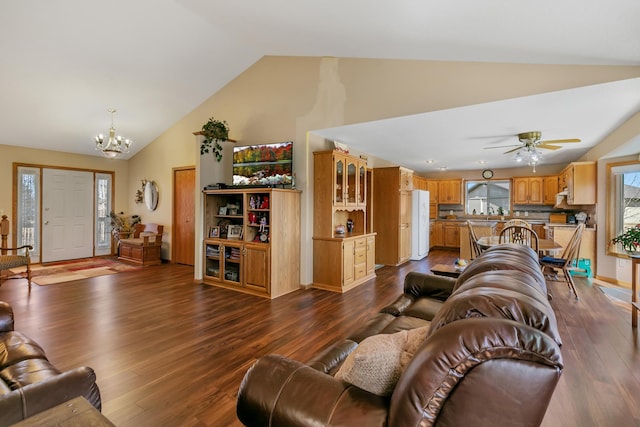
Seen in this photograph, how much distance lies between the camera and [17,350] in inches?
66.2

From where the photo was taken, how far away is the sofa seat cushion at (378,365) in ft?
3.58

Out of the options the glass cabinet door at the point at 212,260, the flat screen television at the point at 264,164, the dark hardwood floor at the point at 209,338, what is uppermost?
the flat screen television at the point at 264,164

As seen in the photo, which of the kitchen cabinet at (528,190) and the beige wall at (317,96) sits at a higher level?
the beige wall at (317,96)

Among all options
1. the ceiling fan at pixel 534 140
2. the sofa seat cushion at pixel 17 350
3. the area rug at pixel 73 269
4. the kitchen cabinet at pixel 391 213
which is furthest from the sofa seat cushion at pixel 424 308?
the area rug at pixel 73 269

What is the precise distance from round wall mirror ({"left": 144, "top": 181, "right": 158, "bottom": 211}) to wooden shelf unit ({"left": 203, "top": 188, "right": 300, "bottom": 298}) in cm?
278

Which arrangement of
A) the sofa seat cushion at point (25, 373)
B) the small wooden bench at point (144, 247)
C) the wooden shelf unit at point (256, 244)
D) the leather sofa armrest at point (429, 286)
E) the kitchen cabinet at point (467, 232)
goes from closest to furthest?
the sofa seat cushion at point (25, 373), the leather sofa armrest at point (429, 286), the wooden shelf unit at point (256, 244), the small wooden bench at point (144, 247), the kitchen cabinet at point (467, 232)

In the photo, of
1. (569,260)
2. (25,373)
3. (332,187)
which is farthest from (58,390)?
(569,260)

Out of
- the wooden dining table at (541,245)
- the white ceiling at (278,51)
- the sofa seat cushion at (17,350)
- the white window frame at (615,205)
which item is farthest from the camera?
the white window frame at (615,205)

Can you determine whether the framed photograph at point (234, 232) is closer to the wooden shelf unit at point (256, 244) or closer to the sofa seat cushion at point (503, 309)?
the wooden shelf unit at point (256, 244)

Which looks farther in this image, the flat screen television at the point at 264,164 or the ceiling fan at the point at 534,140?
the flat screen television at the point at 264,164

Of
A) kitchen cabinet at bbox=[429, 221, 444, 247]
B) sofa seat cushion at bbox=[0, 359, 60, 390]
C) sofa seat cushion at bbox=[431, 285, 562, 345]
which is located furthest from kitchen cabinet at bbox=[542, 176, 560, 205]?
sofa seat cushion at bbox=[0, 359, 60, 390]

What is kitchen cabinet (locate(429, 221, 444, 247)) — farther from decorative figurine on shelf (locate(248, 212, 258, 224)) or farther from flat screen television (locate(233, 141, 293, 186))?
decorative figurine on shelf (locate(248, 212, 258, 224))

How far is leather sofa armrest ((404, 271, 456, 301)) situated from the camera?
2.74 metres

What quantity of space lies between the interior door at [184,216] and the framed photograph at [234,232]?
1.93 m
